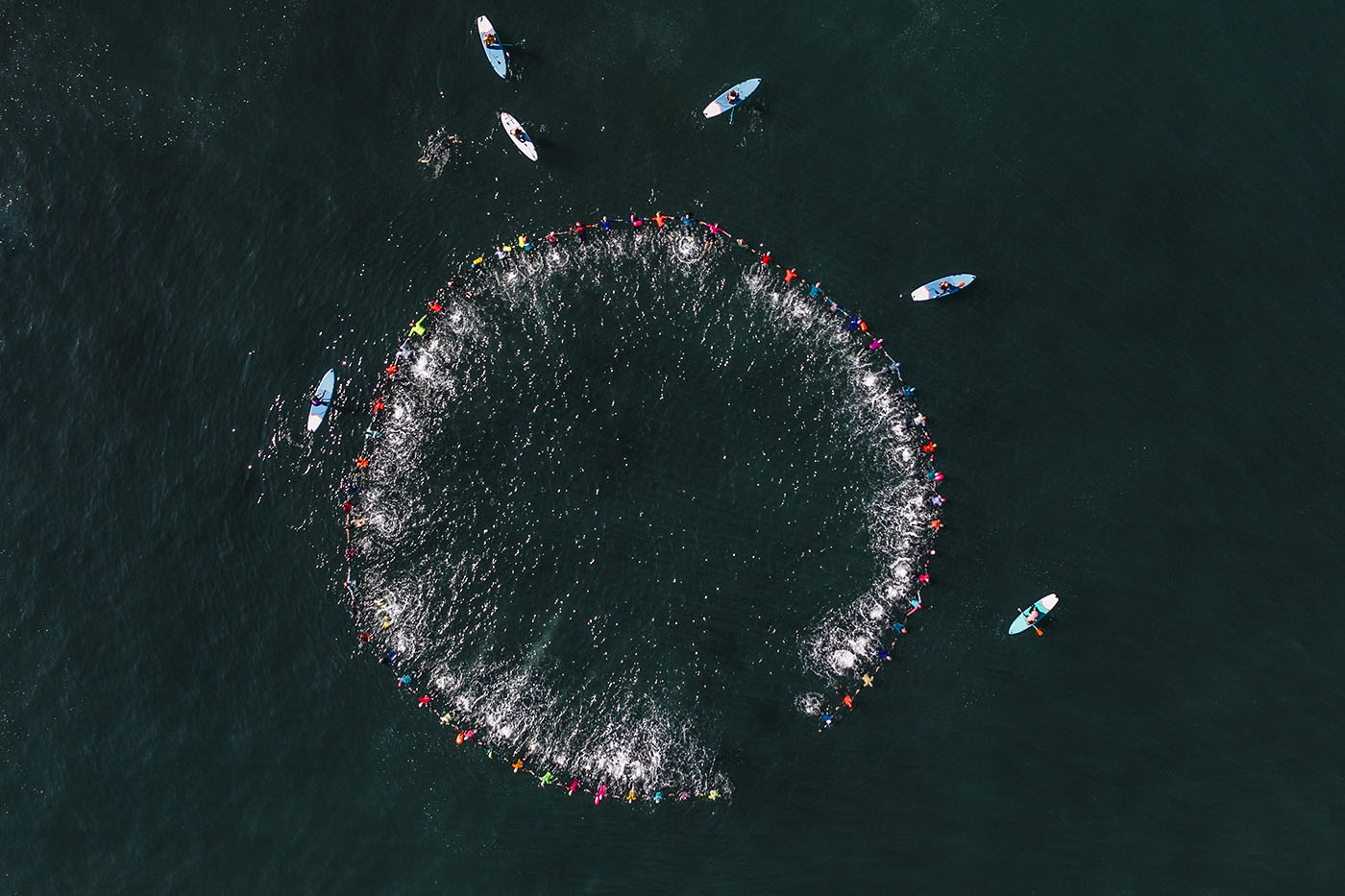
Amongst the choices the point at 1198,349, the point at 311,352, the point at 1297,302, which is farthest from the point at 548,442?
the point at 1297,302

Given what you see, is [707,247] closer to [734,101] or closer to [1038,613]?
[734,101]

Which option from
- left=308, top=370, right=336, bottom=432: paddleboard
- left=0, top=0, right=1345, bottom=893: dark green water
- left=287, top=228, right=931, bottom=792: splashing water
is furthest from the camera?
left=308, top=370, right=336, bottom=432: paddleboard

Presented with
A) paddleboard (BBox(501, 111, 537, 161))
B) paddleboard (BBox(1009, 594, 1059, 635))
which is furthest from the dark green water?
paddleboard (BBox(501, 111, 537, 161))

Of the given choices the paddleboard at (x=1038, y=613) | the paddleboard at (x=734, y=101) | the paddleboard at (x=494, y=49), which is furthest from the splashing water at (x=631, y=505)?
the paddleboard at (x=494, y=49)

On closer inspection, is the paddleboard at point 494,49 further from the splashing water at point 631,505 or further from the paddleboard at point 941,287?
the paddleboard at point 941,287

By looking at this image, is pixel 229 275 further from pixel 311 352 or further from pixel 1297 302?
pixel 1297 302

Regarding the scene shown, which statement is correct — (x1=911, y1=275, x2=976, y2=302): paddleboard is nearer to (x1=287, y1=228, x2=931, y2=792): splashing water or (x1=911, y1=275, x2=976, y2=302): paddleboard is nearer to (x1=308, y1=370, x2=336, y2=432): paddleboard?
(x1=287, y1=228, x2=931, y2=792): splashing water

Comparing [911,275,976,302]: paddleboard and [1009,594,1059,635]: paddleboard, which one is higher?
[911,275,976,302]: paddleboard
